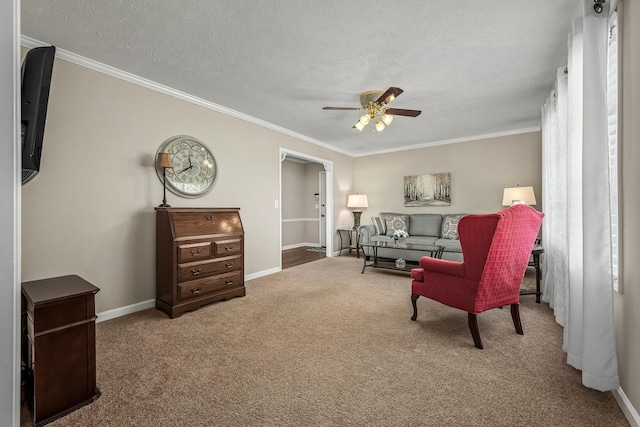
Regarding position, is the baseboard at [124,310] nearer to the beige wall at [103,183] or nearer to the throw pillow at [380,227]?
the beige wall at [103,183]

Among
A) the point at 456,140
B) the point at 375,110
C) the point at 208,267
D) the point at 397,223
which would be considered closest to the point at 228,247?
the point at 208,267

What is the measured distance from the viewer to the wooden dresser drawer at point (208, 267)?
9.19 ft

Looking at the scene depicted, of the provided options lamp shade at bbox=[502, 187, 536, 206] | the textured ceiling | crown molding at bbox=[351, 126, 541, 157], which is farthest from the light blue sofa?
the textured ceiling

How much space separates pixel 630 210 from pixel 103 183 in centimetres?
389

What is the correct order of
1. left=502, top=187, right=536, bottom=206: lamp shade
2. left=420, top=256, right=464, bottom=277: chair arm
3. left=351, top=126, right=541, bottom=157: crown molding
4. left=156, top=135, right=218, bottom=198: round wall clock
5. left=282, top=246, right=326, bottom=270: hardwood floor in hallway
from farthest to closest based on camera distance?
left=282, top=246, right=326, bottom=270: hardwood floor in hallway → left=351, top=126, right=541, bottom=157: crown molding → left=502, top=187, right=536, bottom=206: lamp shade → left=156, top=135, right=218, bottom=198: round wall clock → left=420, top=256, right=464, bottom=277: chair arm

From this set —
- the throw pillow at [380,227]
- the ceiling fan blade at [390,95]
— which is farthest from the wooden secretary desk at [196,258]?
the throw pillow at [380,227]

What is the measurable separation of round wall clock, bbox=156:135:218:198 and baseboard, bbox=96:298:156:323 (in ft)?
4.09

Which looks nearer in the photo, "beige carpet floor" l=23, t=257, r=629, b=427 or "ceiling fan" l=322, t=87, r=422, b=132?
"beige carpet floor" l=23, t=257, r=629, b=427

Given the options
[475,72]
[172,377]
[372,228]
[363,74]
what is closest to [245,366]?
[172,377]

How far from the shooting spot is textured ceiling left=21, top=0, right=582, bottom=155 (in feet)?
6.40

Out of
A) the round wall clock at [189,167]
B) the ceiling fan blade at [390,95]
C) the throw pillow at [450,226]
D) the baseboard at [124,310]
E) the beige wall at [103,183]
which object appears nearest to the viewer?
the beige wall at [103,183]

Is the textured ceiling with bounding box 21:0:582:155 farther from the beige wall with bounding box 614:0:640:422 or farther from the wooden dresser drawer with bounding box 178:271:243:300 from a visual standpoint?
the wooden dresser drawer with bounding box 178:271:243:300

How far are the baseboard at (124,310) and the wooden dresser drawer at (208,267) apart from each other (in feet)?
1.99

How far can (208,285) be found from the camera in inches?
118
